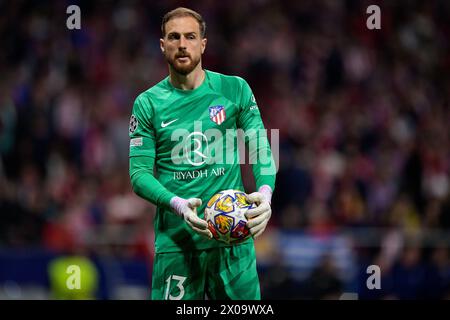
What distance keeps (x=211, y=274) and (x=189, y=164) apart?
0.78m

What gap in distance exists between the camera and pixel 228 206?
601 centimetres

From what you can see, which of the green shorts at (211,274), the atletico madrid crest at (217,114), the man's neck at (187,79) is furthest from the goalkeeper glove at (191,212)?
the man's neck at (187,79)

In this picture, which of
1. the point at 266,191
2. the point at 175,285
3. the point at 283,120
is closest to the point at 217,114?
the point at 266,191

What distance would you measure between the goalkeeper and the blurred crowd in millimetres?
3991

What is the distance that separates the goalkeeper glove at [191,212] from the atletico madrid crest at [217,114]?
0.66 meters

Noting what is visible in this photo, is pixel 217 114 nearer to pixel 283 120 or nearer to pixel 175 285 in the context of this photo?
pixel 175 285

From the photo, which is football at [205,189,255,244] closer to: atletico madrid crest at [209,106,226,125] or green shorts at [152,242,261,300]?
green shorts at [152,242,261,300]

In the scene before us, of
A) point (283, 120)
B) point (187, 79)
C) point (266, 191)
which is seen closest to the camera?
point (266, 191)

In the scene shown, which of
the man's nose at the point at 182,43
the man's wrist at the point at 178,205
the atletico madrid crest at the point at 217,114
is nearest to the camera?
the man's wrist at the point at 178,205

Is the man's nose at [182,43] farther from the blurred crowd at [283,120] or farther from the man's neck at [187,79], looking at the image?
the blurred crowd at [283,120]

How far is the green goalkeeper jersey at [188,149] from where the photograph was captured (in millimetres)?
6336

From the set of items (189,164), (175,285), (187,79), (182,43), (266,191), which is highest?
(182,43)

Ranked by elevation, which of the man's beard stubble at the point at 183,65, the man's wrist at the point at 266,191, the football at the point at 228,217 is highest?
the man's beard stubble at the point at 183,65

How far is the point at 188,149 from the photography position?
6.34 m
